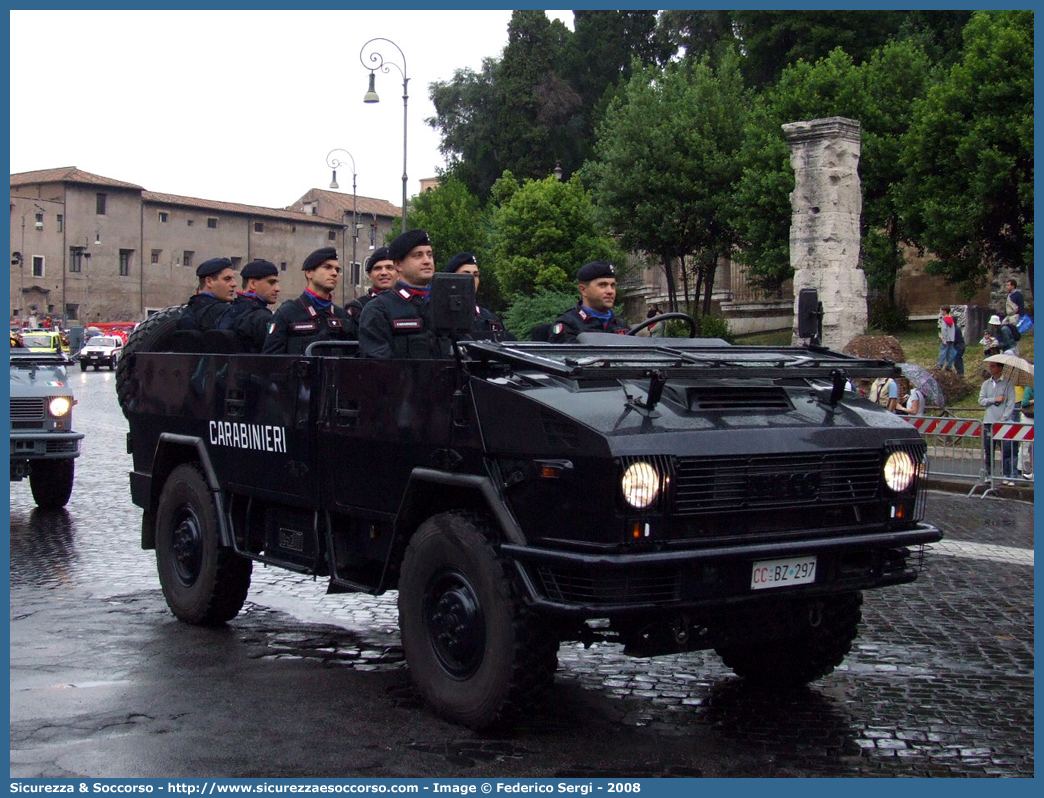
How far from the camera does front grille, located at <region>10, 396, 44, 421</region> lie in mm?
12453

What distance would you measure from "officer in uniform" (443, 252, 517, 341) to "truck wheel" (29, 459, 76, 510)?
18.6 ft

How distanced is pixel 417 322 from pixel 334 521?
3.39ft

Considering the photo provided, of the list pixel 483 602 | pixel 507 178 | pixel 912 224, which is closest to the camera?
pixel 483 602

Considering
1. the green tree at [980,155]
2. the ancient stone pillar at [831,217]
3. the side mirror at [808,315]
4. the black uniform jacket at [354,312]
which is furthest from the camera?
the green tree at [980,155]

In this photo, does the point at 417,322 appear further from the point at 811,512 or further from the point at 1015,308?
the point at 1015,308

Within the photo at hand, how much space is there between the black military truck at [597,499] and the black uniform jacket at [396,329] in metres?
0.28

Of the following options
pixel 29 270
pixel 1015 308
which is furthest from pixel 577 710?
pixel 29 270

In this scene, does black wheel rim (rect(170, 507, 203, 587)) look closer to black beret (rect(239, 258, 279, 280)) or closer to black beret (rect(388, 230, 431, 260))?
black beret (rect(388, 230, 431, 260))

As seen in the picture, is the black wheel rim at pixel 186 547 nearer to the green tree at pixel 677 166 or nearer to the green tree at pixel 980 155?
the green tree at pixel 980 155

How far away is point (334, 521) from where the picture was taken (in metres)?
5.99

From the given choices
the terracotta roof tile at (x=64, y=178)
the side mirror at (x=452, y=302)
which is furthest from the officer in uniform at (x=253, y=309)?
the terracotta roof tile at (x=64, y=178)

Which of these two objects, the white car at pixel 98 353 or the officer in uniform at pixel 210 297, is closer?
the officer in uniform at pixel 210 297

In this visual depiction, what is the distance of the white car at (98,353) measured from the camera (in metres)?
55.0

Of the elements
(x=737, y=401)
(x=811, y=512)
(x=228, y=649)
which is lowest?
(x=228, y=649)
